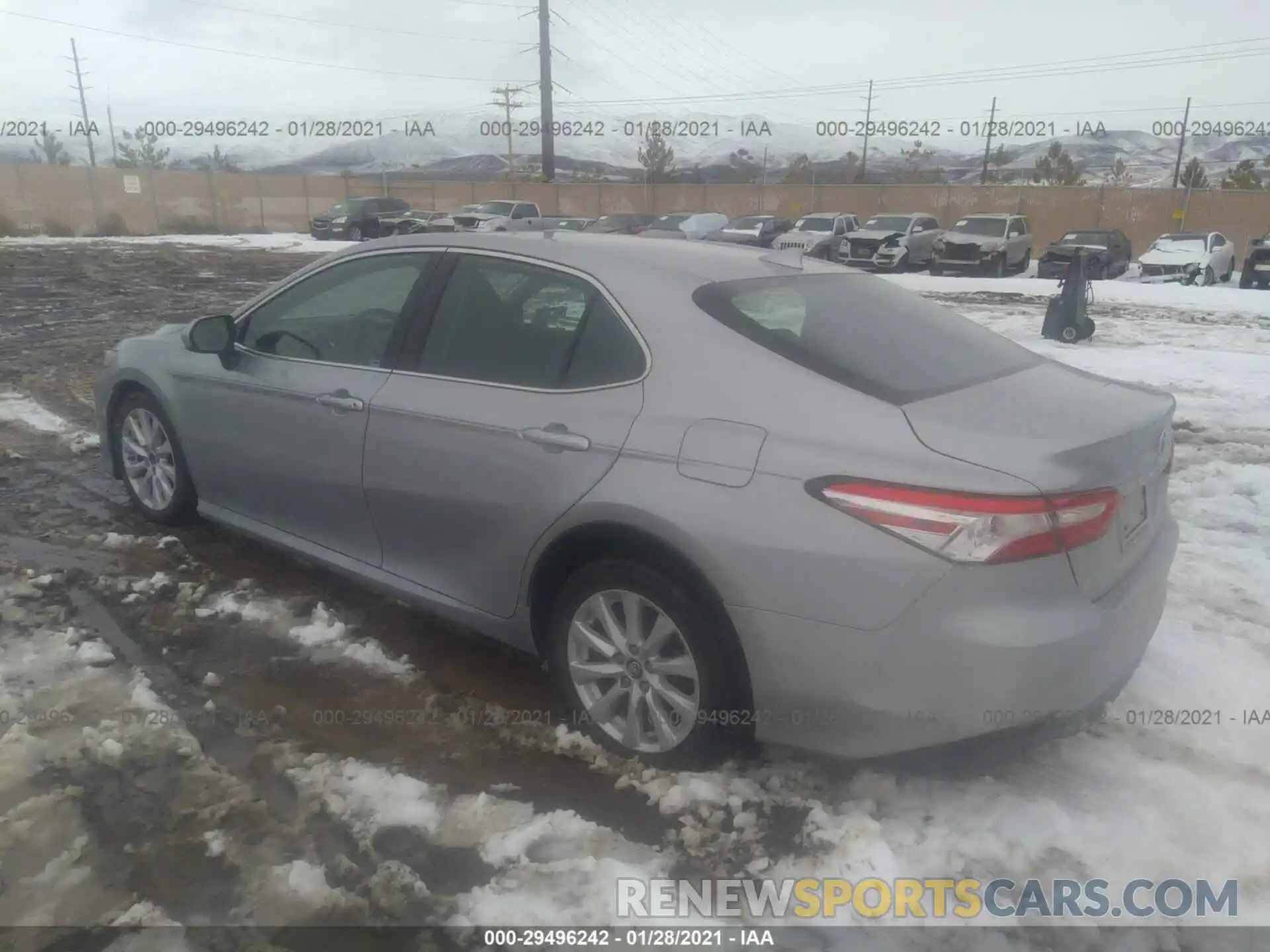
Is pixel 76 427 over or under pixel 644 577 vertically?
under

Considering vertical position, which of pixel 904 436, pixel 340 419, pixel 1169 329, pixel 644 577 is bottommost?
pixel 1169 329

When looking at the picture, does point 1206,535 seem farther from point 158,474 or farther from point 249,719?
point 158,474

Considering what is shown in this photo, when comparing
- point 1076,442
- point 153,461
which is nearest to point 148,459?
point 153,461

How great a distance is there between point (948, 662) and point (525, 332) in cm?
176

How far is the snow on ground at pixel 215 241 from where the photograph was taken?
3034 centimetres

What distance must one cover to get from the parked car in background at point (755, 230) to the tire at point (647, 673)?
2351 cm

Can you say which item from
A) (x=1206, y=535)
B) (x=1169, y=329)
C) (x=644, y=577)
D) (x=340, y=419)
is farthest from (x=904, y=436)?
(x=1169, y=329)

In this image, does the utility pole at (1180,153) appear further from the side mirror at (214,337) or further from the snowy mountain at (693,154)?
the side mirror at (214,337)

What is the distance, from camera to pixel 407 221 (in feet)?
106

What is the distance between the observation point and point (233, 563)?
4.56 m

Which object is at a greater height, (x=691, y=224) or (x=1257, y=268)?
(x=691, y=224)

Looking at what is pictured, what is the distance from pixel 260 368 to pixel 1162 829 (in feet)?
12.2

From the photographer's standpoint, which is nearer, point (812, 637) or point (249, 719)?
point (812, 637)

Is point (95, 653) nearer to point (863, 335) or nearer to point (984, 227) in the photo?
point (863, 335)
